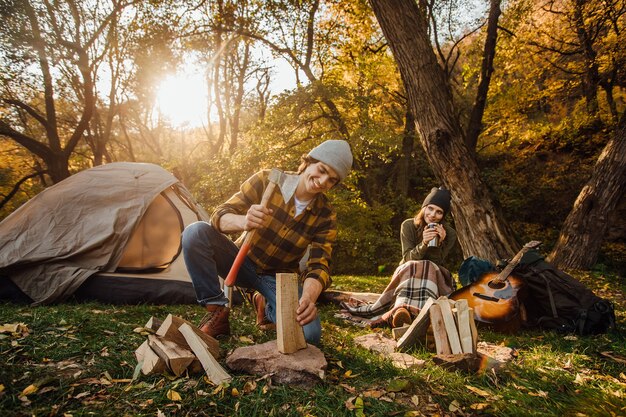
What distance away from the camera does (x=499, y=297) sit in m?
2.79

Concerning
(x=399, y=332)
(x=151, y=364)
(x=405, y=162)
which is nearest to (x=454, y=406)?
(x=399, y=332)

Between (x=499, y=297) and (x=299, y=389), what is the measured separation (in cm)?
197

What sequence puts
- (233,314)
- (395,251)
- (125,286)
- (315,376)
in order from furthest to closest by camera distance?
(395,251) < (125,286) < (233,314) < (315,376)

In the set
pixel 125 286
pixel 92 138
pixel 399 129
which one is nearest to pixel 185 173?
pixel 92 138

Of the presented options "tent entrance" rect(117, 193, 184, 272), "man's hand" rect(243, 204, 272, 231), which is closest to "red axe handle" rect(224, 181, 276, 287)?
"man's hand" rect(243, 204, 272, 231)

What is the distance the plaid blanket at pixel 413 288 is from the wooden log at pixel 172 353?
1.66 m

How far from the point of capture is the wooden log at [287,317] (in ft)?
5.72

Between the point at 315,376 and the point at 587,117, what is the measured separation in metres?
10.7

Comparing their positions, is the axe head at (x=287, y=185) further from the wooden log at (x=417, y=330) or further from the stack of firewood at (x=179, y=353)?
the wooden log at (x=417, y=330)

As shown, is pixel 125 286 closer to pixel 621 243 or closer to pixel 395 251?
pixel 395 251

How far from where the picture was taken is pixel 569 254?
5.54 metres

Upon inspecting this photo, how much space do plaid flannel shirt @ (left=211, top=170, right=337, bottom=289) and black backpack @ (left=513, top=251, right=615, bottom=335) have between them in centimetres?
170

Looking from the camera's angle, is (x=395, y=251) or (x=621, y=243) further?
(x=395, y=251)

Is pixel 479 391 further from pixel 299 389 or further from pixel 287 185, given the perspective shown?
pixel 287 185
